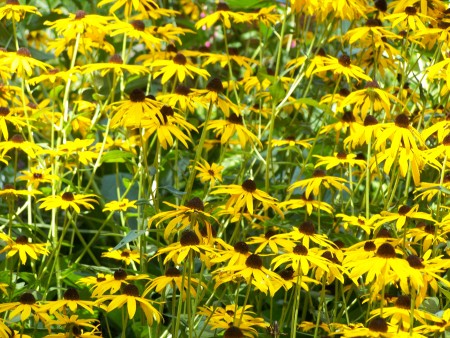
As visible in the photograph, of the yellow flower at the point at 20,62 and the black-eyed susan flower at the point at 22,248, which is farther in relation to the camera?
the yellow flower at the point at 20,62

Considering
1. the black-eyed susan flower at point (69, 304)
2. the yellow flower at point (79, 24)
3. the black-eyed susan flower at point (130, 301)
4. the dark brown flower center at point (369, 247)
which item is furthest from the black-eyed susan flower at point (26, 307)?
the yellow flower at point (79, 24)

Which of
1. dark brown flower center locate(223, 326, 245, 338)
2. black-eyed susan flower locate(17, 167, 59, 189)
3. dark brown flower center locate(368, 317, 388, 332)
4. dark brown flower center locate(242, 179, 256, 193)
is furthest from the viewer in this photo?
black-eyed susan flower locate(17, 167, 59, 189)

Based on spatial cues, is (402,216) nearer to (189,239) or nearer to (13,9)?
(189,239)

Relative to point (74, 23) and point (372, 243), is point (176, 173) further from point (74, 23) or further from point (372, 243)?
point (372, 243)

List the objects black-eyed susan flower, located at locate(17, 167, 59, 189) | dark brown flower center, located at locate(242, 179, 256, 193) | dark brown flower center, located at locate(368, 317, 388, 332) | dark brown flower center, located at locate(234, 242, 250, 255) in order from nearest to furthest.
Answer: dark brown flower center, located at locate(368, 317, 388, 332) < dark brown flower center, located at locate(234, 242, 250, 255) < dark brown flower center, located at locate(242, 179, 256, 193) < black-eyed susan flower, located at locate(17, 167, 59, 189)

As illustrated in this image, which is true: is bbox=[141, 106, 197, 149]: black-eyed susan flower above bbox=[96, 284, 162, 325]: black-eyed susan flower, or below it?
above

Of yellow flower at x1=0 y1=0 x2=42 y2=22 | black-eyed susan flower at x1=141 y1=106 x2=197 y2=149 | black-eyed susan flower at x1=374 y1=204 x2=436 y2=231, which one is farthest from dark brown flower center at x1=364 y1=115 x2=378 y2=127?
yellow flower at x1=0 y1=0 x2=42 y2=22

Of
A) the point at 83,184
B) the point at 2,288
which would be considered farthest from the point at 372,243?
the point at 83,184

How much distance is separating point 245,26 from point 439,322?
2.47 meters

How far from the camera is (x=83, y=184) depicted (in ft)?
11.9

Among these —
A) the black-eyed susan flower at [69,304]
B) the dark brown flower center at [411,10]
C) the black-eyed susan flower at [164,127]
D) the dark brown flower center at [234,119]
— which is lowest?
the black-eyed susan flower at [69,304]

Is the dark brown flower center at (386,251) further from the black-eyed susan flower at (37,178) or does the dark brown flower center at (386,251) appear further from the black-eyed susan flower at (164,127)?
the black-eyed susan flower at (37,178)

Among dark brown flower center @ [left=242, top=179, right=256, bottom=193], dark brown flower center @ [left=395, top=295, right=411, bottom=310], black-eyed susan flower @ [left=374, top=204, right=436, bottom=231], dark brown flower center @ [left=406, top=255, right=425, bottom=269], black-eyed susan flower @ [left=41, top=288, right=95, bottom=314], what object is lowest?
black-eyed susan flower @ [left=41, top=288, right=95, bottom=314]

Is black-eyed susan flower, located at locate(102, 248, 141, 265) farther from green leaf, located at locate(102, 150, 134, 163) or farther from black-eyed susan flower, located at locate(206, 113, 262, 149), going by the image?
black-eyed susan flower, located at locate(206, 113, 262, 149)
